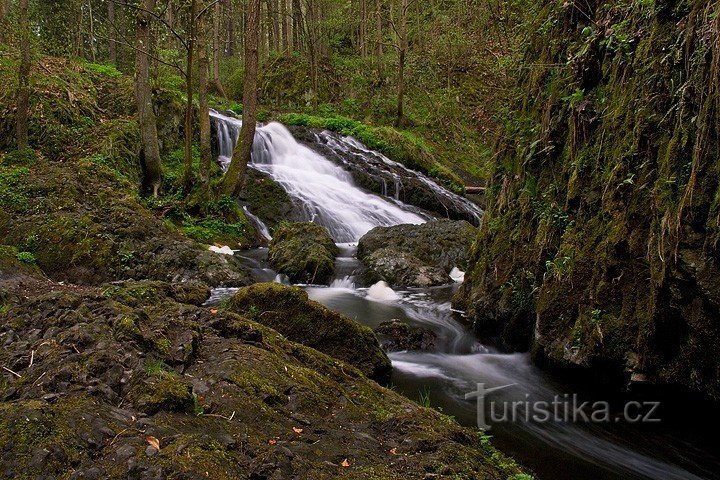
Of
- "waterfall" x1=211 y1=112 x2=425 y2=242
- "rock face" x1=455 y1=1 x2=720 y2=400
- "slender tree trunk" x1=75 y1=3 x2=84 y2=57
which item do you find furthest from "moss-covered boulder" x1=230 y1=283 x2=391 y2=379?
"slender tree trunk" x1=75 y1=3 x2=84 y2=57

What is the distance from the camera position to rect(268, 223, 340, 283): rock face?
988 centimetres

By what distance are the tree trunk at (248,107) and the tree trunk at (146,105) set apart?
5.64 ft

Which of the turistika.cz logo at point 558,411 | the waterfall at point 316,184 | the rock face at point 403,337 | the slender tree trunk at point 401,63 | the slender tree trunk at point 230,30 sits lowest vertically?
the turistika.cz logo at point 558,411

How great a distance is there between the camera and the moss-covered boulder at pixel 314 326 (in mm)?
5086

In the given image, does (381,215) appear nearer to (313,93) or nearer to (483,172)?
(483,172)

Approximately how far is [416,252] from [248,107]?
563 centimetres

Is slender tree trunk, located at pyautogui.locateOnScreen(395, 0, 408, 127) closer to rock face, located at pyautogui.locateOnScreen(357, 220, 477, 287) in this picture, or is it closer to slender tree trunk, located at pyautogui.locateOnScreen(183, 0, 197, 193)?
slender tree trunk, located at pyautogui.locateOnScreen(183, 0, 197, 193)

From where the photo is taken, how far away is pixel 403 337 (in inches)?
256

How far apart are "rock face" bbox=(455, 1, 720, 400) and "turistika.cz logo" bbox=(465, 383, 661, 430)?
289 millimetres

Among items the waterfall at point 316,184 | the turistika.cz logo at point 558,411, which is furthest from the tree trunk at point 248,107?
the turistika.cz logo at point 558,411

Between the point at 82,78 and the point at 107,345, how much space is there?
14.0 m

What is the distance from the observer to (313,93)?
23922 mm

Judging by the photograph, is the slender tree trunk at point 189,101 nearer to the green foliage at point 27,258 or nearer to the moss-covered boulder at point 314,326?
the green foliage at point 27,258

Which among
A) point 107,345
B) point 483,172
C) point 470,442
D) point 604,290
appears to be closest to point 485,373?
point 604,290
